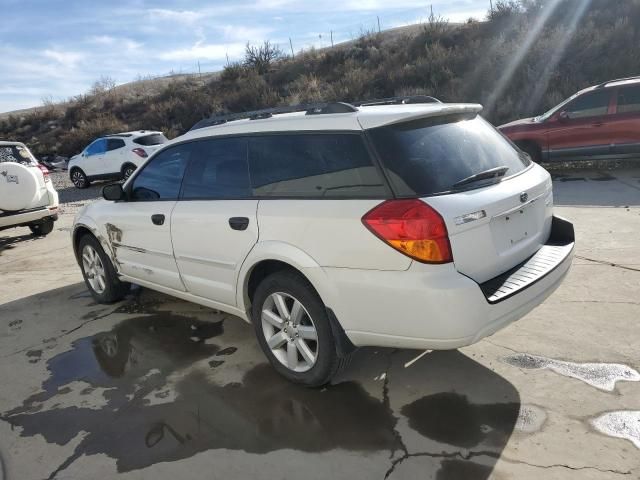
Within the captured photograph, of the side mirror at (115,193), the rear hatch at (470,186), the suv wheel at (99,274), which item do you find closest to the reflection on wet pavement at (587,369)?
the rear hatch at (470,186)

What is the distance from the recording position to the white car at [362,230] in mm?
2850

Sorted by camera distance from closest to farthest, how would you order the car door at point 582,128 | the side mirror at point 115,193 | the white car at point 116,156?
the side mirror at point 115,193
the car door at point 582,128
the white car at point 116,156

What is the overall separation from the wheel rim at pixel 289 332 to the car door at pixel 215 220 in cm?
38

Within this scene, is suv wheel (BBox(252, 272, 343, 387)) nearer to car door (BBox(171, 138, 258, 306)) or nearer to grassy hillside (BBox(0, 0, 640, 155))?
car door (BBox(171, 138, 258, 306))

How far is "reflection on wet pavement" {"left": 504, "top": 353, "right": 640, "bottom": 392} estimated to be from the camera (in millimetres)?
3254

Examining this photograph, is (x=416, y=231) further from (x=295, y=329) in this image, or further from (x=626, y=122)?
(x=626, y=122)

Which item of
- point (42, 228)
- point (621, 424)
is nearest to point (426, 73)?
point (42, 228)

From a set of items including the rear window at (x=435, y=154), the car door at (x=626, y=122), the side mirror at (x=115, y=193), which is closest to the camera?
the rear window at (x=435, y=154)

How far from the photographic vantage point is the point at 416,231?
281cm

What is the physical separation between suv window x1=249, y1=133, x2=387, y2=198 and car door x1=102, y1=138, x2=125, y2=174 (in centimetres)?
1350

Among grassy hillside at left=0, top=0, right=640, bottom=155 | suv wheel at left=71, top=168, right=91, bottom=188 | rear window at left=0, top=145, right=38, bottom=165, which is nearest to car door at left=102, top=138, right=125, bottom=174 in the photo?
suv wheel at left=71, top=168, right=91, bottom=188

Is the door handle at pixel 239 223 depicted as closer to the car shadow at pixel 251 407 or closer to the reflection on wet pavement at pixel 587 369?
the car shadow at pixel 251 407

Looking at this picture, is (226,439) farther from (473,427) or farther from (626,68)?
(626,68)

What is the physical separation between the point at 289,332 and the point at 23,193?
6.63 metres
